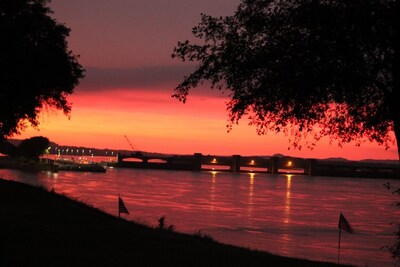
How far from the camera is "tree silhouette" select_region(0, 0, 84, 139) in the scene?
3325 centimetres

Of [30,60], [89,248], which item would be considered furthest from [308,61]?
[30,60]

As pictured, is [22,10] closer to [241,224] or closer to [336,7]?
[336,7]

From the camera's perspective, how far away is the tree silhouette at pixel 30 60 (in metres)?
33.2

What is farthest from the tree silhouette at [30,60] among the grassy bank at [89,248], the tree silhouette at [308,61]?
the tree silhouette at [308,61]

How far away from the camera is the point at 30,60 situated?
35156 millimetres

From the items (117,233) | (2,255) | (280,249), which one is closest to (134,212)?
(280,249)

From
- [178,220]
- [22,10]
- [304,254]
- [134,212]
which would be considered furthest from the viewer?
[134,212]

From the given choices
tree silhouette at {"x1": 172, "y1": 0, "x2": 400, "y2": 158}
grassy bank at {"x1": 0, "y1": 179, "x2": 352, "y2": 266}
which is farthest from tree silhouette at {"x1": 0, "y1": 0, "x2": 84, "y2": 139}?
tree silhouette at {"x1": 172, "y1": 0, "x2": 400, "y2": 158}

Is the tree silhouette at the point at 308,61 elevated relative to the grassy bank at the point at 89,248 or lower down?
elevated

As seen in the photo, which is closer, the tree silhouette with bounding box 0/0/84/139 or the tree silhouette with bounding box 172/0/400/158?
the tree silhouette with bounding box 172/0/400/158

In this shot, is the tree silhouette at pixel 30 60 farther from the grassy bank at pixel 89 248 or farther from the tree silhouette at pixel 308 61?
the tree silhouette at pixel 308 61

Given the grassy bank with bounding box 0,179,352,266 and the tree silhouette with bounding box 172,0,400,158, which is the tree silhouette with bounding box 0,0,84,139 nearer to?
the grassy bank with bounding box 0,179,352,266

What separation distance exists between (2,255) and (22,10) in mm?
21354

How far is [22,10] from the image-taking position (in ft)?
115
